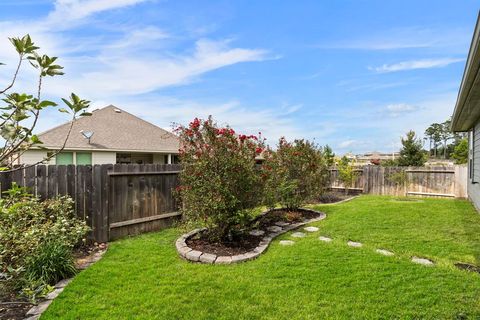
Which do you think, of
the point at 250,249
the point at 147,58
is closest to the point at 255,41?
the point at 147,58

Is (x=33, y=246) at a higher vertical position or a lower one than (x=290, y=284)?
higher

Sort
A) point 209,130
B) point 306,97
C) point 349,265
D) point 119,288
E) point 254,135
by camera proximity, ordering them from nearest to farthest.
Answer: point 119,288, point 349,265, point 209,130, point 254,135, point 306,97

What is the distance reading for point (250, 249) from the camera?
187 inches

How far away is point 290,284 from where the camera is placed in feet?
11.3

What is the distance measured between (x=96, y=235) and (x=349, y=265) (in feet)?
14.3

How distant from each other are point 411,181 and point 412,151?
30.5 feet

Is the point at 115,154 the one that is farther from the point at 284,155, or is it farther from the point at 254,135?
the point at 254,135

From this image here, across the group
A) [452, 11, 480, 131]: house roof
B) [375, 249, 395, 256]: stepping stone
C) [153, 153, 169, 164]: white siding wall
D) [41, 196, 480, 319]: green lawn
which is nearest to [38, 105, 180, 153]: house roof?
[153, 153, 169, 164]: white siding wall

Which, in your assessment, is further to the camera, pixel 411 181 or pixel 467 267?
pixel 411 181

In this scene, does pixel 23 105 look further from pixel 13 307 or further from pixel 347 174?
pixel 347 174

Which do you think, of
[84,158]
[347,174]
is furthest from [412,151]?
[84,158]

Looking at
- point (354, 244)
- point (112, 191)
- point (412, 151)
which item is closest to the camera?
point (354, 244)

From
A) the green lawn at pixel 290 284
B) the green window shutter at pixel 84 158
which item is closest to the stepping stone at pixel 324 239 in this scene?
the green lawn at pixel 290 284

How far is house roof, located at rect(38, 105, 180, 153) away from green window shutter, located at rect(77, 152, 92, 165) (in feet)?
1.61
